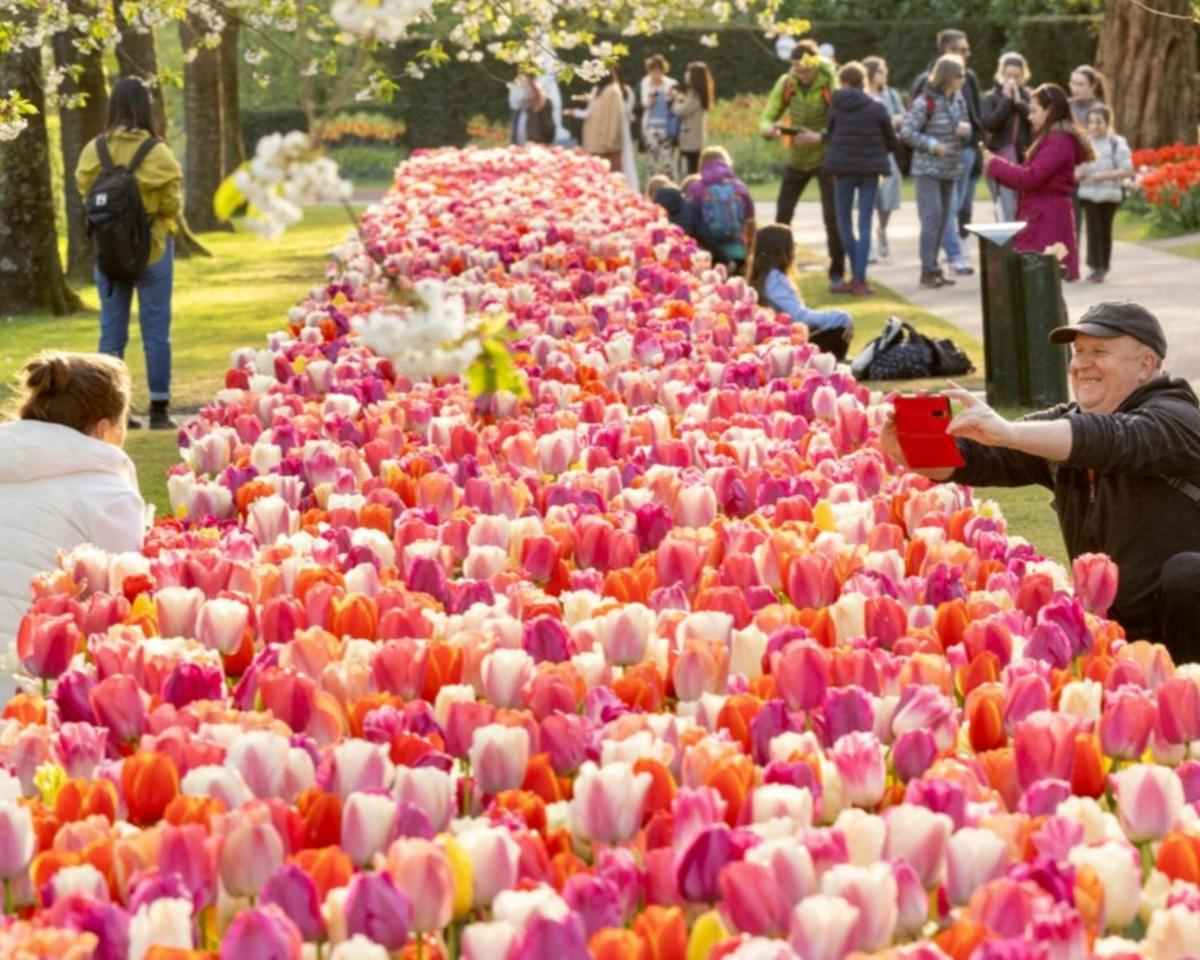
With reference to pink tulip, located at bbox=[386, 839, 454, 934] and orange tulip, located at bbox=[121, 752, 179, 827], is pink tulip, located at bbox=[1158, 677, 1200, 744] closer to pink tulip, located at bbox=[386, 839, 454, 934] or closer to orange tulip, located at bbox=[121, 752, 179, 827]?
pink tulip, located at bbox=[386, 839, 454, 934]

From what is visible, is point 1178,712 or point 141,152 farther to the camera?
point 141,152

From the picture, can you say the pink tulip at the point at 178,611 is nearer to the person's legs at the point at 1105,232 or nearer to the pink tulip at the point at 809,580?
the pink tulip at the point at 809,580

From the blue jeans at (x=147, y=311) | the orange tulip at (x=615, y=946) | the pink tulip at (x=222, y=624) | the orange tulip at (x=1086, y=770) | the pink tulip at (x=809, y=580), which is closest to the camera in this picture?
the orange tulip at (x=615, y=946)

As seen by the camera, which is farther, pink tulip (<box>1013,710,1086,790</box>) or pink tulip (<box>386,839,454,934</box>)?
pink tulip (<box>1013,710,1086,790</box>)

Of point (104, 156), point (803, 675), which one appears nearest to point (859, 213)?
point (104, 156)

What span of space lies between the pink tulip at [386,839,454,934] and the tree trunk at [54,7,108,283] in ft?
61.9

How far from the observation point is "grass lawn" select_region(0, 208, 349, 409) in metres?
16.5

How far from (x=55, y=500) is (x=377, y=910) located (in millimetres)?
3536

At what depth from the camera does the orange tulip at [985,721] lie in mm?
Result: 3430

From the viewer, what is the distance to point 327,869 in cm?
273

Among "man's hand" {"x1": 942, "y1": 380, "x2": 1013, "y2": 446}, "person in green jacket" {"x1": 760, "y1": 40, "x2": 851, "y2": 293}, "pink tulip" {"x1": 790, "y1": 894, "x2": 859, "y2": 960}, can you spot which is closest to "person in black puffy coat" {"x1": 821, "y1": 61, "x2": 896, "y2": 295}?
"person in green jacket" {"x1": 760, "y1": 40, "x2": 851, "y2": 293}

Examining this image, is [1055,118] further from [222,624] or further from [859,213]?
[222,624]

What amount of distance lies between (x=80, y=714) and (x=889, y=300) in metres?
15.7

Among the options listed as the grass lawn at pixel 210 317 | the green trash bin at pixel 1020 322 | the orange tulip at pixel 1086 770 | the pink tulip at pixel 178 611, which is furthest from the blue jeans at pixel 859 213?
the orange tulip at pixel 1086 770
